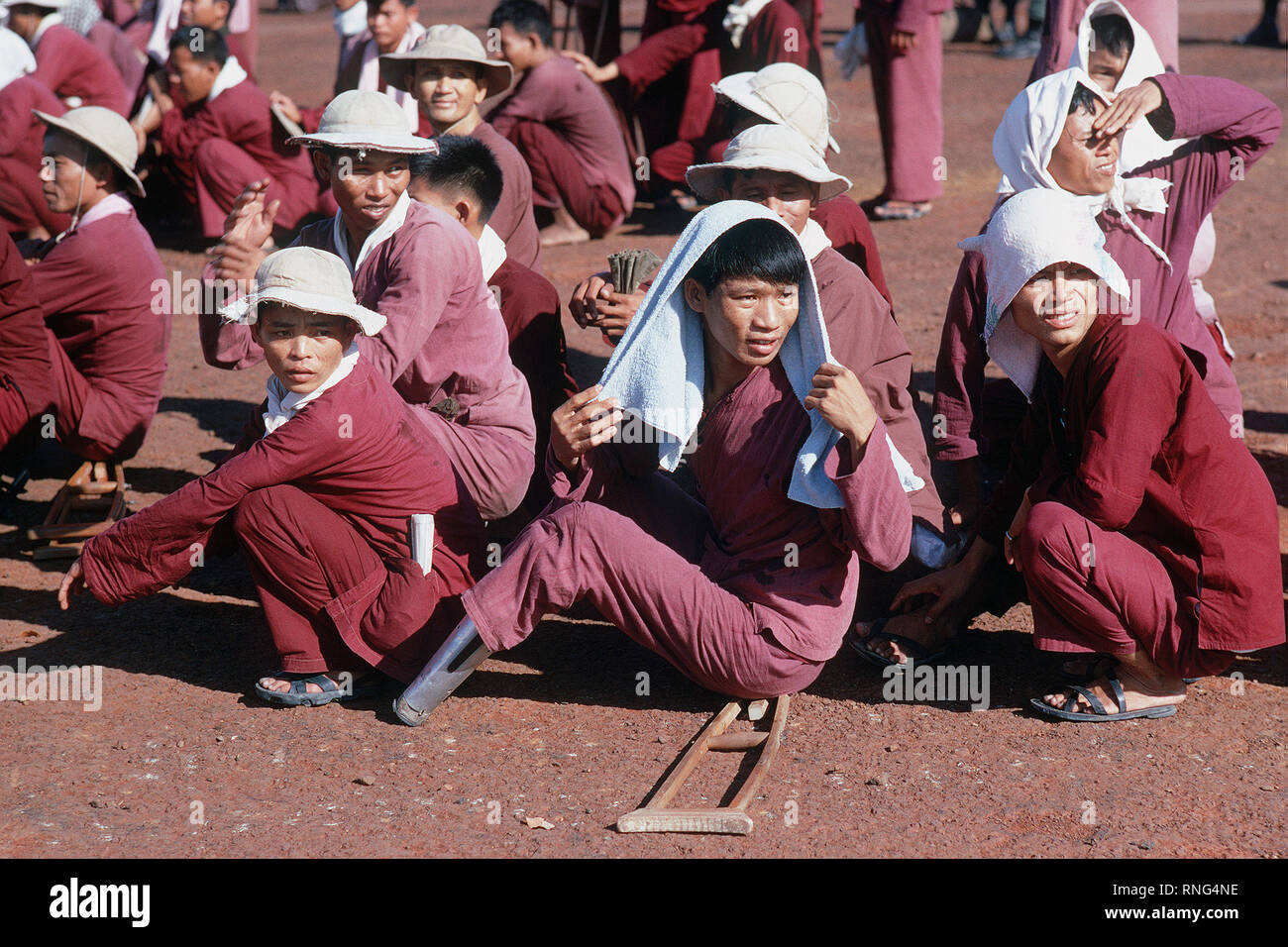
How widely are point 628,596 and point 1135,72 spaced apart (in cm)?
263

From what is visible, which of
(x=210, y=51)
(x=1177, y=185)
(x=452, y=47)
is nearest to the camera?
(x=1177, y=185)

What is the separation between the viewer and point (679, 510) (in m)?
3.88

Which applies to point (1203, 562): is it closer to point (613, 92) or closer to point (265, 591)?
point (265, 591)

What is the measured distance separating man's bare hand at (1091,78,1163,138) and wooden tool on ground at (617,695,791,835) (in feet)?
6.19

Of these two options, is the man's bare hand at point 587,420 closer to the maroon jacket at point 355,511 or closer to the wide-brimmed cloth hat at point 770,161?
the maroon jacket at point 355,511

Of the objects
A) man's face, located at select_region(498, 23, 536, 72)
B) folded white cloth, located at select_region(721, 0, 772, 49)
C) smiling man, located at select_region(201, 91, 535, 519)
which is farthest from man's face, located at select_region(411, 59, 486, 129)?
folded white cloth, located at select_region(721, 0, 772, 49)

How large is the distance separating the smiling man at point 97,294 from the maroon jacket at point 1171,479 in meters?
3.29

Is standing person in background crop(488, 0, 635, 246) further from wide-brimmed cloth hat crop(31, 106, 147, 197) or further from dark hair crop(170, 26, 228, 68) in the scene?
wide-brimmed cloth hat crop(31, 106, 147, 197)

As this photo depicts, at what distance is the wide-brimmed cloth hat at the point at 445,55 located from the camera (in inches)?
225

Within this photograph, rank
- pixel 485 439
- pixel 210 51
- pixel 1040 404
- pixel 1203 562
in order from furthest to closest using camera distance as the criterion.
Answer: pixel 210 51 → pixel 485 439 → pixel 1040 404 → pixel 1203 562

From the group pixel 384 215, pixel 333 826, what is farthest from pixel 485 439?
pixel 333 826

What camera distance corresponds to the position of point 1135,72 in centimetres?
482

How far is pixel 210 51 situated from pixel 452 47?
327cm

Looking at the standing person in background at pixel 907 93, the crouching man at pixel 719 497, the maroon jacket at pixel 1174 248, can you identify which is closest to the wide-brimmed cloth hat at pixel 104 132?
the crouching man at pixel 719 497
